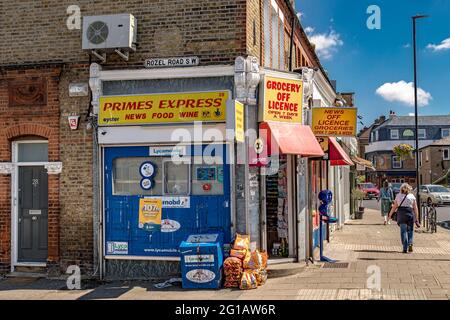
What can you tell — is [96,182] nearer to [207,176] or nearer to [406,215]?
[207,176]

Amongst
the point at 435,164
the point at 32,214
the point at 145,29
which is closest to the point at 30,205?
the point at 32,214

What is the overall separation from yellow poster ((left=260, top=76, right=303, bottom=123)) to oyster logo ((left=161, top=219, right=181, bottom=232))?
2670 mm

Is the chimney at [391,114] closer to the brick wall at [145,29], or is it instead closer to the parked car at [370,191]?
the parked car at [370,191]

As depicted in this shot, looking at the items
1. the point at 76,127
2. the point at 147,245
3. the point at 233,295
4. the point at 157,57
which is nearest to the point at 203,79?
the point at 157,57

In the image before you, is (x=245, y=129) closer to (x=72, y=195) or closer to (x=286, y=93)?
(x=286, y=93)

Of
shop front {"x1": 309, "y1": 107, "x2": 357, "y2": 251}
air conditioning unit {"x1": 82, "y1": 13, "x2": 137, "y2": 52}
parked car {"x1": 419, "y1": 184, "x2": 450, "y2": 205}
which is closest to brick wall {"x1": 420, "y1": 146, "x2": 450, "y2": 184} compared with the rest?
parked car {"x1": 419, "y1": 184, "x2": 450, "y2": 205}

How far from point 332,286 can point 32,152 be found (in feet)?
22.3

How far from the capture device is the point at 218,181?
10172mm

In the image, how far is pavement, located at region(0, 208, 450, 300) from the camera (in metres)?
8.70

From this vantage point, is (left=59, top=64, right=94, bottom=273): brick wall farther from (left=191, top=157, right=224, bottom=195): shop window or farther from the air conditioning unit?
(left=191, top=157, right=224, bottom=195): shop window

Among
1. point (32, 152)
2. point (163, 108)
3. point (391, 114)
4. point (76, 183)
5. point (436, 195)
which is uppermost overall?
point (391, 114)

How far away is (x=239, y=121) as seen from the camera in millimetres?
9594

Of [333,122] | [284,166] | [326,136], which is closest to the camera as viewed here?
[284,166]

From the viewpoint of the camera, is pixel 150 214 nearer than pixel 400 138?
Yes
